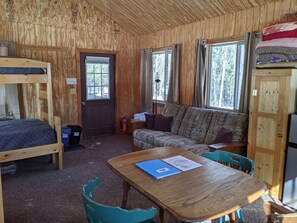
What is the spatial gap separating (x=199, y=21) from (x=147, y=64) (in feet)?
5.73

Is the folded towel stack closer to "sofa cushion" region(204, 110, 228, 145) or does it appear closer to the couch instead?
the couch

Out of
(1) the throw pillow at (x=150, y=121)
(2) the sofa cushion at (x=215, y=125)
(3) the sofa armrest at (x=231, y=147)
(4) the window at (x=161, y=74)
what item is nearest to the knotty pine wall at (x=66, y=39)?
(4) the window at (x=161, y=74)

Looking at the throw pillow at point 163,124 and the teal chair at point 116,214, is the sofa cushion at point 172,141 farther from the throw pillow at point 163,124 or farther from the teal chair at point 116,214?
the teal chair at point 116,214

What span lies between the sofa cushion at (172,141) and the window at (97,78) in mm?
2491

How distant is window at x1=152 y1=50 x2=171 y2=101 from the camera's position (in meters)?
5.59

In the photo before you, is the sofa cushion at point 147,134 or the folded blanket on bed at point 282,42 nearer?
the folded blanket on bed at point 282,42

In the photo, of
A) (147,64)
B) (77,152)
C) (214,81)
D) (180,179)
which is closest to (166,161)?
(180,179)

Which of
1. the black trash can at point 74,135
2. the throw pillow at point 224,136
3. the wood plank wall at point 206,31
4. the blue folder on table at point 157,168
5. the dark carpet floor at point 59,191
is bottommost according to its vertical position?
the dark carpet floor at point 59,191

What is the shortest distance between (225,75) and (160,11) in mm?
1828

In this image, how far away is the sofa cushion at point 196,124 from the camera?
13.5 ft

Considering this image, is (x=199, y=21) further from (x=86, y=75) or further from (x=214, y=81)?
(x=86, y=75)

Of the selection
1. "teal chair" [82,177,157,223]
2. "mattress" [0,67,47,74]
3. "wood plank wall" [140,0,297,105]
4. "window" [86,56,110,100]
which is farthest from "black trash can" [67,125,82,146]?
"teal chair" [82,177,157,223]

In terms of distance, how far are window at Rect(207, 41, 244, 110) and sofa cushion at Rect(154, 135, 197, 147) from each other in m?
0.99

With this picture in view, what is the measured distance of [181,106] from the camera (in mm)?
4809
